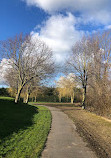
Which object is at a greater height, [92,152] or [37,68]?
[37,68]

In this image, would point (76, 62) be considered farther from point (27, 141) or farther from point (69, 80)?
point (27, 141)

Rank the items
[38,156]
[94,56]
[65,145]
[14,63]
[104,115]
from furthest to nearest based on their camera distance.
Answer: [94,56], [14,63], [104,115], [65,145], [38,156]

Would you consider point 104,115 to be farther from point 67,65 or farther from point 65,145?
point 67,65

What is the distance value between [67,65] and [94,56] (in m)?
4.67

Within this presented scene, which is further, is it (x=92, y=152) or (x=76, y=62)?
(x=76, y=62)

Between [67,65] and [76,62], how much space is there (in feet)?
5.26

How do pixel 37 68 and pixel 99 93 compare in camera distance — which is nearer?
pixel 99 93

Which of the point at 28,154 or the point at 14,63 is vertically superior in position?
the point at 14,63

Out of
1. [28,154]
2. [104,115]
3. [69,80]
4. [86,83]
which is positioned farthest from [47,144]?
[69,80]

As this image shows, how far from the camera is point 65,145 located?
5043mm

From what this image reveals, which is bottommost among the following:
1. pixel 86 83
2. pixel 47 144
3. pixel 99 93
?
pixel 47 144

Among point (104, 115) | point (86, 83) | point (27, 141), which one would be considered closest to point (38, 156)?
point (27, 141)

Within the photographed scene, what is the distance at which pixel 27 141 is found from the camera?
209 inches

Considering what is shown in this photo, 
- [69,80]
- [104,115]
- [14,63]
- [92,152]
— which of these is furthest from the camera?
[69,80]
